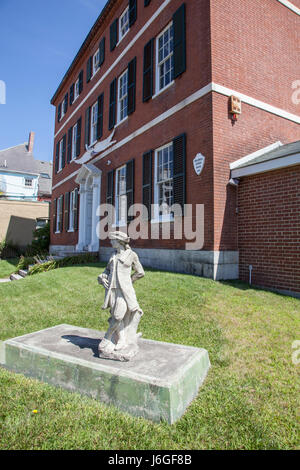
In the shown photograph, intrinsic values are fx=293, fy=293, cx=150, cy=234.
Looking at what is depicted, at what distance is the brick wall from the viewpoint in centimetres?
629

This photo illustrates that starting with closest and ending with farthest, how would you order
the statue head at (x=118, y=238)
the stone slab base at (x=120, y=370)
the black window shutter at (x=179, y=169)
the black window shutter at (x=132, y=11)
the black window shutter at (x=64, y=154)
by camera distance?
the stone slab base at (x=120, y=370)
the statue head at (x=118, y=238)
the black window shutter at (x=179, y=169)
the black window shutter at (x=132, y=11)
the black window shutter at (x=64, y=154)

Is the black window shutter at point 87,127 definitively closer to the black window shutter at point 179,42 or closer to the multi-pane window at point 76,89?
the multi-pane window at point 76,89

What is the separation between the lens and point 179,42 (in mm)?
8422

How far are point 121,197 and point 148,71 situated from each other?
4.58 metres

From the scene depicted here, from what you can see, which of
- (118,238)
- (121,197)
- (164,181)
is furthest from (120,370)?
(121,197)

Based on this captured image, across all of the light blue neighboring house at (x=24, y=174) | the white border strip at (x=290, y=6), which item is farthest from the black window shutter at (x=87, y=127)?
the light blue neighboring house at (x=24, y=174)

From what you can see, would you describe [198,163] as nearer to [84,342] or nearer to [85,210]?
[84,342]

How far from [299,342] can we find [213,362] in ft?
4.45

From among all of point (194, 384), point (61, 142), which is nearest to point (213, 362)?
point (194, 384)

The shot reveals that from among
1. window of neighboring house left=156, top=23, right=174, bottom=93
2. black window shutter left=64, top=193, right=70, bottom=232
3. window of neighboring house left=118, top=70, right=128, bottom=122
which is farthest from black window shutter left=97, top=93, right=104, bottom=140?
black window shutter left=64, top=193, right=70, bottom=232

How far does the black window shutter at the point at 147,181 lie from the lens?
945 centimetres

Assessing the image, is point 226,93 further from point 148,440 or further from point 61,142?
point 61,142

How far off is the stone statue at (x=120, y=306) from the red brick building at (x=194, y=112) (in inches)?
163

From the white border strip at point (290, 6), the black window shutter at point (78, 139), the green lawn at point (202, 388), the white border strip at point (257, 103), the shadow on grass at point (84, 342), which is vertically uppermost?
the white border strip at point (290, 6)
